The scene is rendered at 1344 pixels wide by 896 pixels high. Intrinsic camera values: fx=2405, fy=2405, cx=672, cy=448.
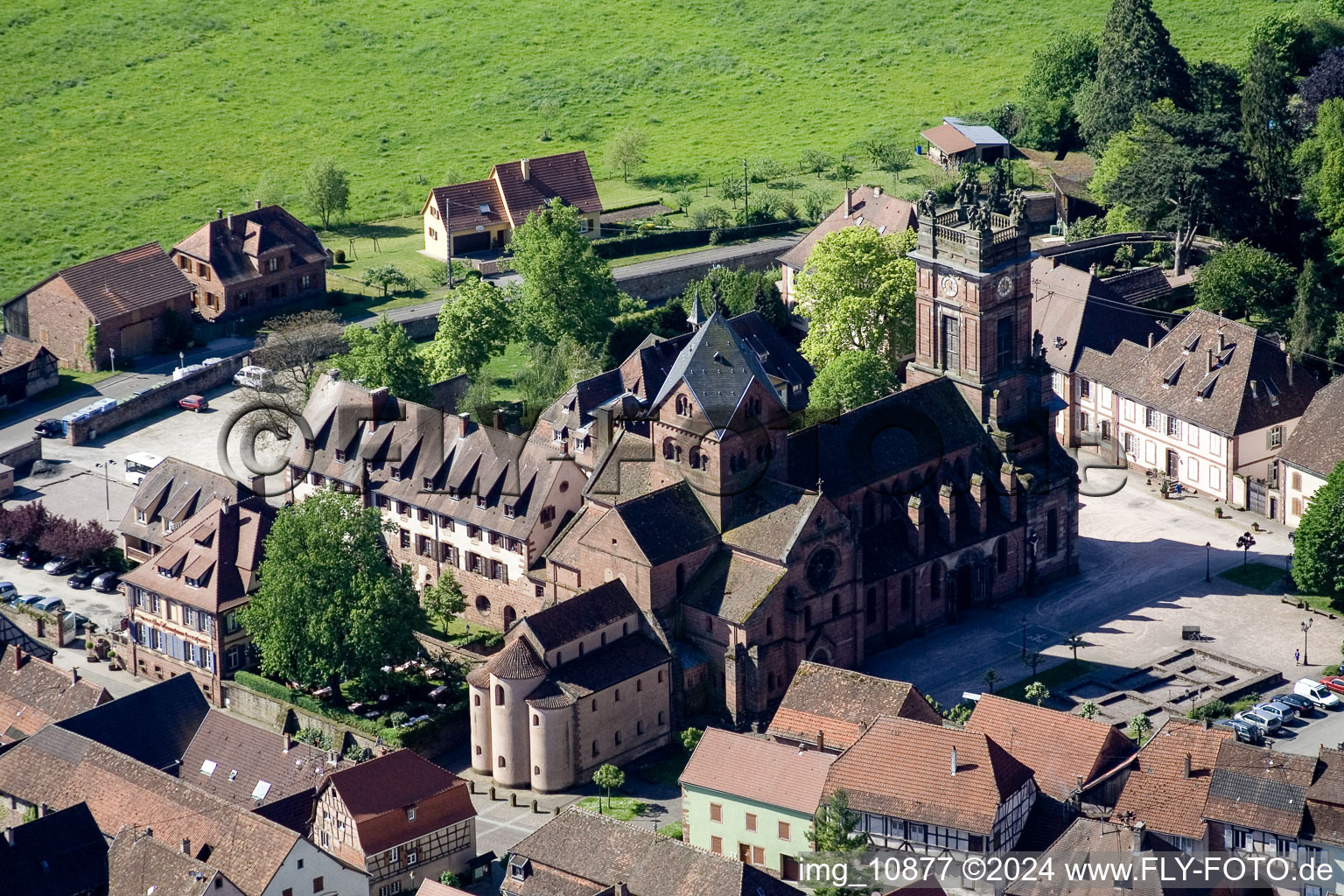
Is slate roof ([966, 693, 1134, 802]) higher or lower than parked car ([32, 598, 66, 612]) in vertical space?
higher

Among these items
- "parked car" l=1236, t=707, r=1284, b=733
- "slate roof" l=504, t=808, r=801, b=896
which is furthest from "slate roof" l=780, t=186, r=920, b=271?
"slate roof" l=504, t=808, r=801, b=896

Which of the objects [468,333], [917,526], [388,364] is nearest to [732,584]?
[917,526]

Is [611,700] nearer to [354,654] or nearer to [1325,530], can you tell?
[354,654]

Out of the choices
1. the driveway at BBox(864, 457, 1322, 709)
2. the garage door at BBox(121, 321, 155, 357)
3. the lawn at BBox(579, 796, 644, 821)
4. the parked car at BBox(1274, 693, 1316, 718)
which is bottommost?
the lawn at BBox(579, 796, 644, 821)

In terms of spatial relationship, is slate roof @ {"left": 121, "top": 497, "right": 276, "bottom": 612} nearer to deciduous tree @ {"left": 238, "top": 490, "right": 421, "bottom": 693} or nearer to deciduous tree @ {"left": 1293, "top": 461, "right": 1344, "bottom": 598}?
deciduous tree @ {"left": 238, "top": 490, "right": 421, "bottom": 693}

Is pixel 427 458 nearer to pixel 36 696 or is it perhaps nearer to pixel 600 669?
pixel 600 669

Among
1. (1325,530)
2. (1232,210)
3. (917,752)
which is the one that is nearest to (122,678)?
(917,752)
